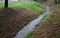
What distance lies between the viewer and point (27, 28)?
13.8m

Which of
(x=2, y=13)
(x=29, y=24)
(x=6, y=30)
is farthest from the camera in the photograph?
(x=2, y=13)

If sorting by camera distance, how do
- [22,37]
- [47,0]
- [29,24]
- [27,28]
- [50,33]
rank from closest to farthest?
[50,33]
[22,37]
[27,28]
[29,24]
[47,0]

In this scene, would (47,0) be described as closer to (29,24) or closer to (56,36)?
(29,24)

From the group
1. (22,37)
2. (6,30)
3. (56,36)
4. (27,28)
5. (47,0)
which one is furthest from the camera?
(47,0)

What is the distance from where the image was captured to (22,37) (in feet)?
38.2

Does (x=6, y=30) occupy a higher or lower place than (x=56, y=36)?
lower

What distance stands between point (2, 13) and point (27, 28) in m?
3.62

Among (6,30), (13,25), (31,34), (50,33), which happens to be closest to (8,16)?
(13,25)

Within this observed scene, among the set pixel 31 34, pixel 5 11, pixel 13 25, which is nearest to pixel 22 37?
pixel 31 34

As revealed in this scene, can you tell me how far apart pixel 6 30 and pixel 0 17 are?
2.79 meters

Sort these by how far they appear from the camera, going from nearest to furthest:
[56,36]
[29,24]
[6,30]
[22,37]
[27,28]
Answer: [56,36]
[22,37]
[6,30]
[27,28]
[29,24]

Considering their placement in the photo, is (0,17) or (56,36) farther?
(0,17)

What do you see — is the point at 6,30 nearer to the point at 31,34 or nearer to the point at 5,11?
the point at 31,34

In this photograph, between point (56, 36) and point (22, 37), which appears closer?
point (56, 36)
